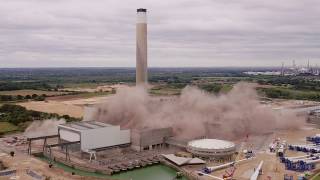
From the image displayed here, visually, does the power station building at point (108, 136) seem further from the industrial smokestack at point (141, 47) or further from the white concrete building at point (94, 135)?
the industrial smokestack at point (141, 47)

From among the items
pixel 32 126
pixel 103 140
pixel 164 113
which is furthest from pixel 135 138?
pixel 32 126

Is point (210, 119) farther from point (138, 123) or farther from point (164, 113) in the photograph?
point (138, 123)

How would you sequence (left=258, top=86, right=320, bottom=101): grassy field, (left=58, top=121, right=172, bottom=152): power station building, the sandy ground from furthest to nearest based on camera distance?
(left=258, top=86, right=320, bottom=101): grassy field < (left=58, top=121, right=172, bottom=152): power station building < the sandy ground

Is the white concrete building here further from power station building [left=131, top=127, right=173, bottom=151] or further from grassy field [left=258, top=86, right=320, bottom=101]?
grassy field [left=258, top=86, right=320, bottom=101]

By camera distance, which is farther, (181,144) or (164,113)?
(164,113)

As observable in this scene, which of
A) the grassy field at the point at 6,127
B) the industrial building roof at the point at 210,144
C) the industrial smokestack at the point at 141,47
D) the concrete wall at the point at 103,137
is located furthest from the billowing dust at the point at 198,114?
the grassy field at the point at 6,127

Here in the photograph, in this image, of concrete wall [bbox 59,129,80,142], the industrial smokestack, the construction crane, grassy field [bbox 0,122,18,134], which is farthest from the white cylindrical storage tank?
grassy field [bbox 0,122,18,134]
